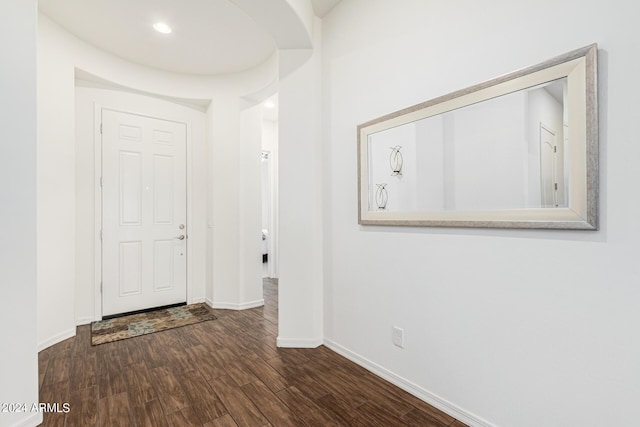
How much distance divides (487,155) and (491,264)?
1.85 ft

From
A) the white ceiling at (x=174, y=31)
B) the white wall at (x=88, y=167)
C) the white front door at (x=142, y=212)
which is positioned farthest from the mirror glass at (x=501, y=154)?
the white wall at (x=88, y=167)

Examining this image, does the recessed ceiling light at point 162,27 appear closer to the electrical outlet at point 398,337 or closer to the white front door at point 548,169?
the white front door at point 548,169

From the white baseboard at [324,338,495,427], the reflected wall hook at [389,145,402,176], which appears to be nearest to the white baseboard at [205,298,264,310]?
the white baseboard at [324,338,495,427]

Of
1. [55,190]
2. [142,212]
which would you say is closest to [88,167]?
[55,190]

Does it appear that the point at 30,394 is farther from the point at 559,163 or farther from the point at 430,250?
the point at 559,163

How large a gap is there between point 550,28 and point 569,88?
0.30 meters

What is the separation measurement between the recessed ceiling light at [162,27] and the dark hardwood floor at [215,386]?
285 centimetres

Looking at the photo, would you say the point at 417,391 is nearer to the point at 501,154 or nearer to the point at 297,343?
the point at 297,343

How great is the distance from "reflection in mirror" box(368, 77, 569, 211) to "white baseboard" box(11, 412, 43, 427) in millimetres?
2345

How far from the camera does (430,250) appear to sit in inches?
69.1

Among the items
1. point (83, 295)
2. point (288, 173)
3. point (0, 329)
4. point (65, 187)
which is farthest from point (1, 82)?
point (83, 295)

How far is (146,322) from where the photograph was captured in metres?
3.11

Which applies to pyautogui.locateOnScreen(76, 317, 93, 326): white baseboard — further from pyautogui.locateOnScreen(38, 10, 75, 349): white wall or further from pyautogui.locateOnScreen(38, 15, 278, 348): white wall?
pyautogui.locateOnScreen(38, 10, 75, 349): white wall

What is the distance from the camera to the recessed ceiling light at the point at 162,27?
2.59 metres
